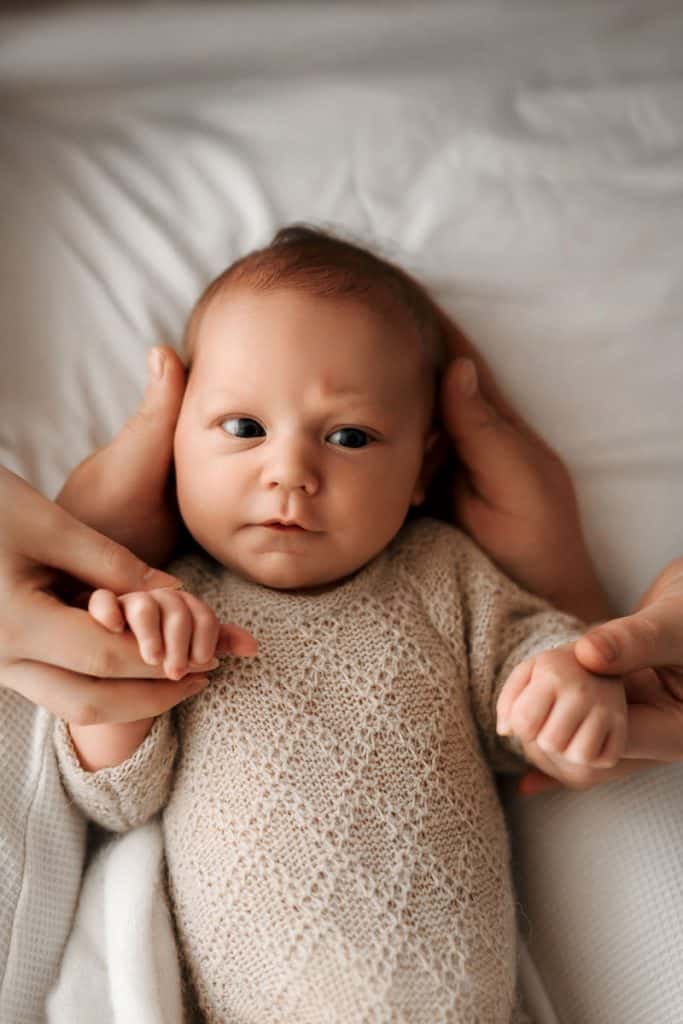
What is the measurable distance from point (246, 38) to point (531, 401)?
755 millimetres

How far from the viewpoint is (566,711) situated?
970 mm

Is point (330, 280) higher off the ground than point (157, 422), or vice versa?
point (330, 280)

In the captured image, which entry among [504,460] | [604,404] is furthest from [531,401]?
[504,460]

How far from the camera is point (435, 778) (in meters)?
1.14

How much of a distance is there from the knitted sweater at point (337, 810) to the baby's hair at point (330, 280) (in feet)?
1.07

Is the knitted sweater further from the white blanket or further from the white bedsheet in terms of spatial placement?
the white bedsheet

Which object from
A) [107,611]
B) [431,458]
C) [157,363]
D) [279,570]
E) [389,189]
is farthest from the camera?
[389,189]

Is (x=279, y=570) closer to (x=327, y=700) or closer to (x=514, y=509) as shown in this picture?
(x=327, y=700)

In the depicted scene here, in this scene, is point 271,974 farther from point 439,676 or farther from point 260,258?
point 260,258

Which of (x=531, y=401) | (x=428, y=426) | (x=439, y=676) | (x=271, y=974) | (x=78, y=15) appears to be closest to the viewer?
(x=271, y=974)

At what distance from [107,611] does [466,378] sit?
576mm

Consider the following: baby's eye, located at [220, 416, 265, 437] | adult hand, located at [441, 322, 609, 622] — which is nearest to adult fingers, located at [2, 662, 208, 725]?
baby's eye, located at [220, 416, 265, 437]

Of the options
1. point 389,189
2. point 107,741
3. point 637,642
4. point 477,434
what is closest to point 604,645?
point 637,642

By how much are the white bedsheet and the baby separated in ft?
0.91
